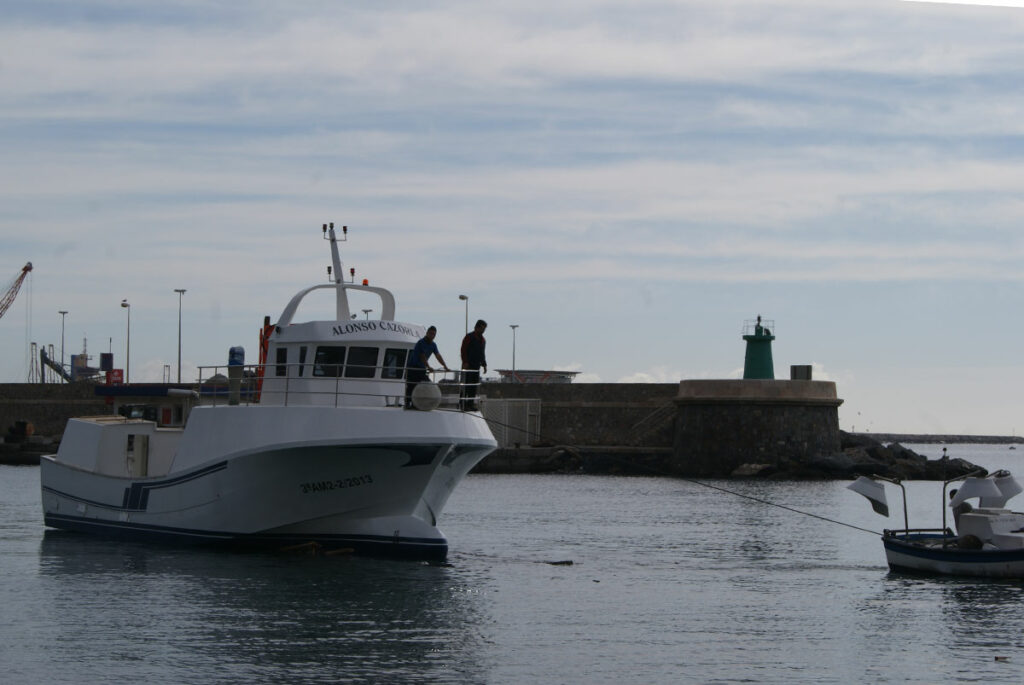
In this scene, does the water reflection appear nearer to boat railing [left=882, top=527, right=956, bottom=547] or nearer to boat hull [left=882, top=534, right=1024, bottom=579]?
boat hull [left=882, top=534, right=1024, bottom=579]

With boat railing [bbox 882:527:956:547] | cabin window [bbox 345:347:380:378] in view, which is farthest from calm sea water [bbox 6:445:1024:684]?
cabin window [bbox 345:347:380:378]

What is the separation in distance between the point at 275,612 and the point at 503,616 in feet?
10.5

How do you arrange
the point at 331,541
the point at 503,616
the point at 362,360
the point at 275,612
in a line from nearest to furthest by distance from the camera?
the point at 275,612 < the point at 503,616 < the point at 331,541 < the point at 362,360

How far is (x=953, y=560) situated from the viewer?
23188 mm

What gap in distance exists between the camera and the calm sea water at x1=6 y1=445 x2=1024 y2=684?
603 inches

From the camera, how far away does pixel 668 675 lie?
15219mm

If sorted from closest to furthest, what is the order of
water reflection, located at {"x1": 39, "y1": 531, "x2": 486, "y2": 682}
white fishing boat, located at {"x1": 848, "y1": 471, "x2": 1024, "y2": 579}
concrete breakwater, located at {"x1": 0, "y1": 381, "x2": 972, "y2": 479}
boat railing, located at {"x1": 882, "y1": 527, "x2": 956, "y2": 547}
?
water reflection, located at {"x1": 39, "y1": 531, "x2": 486, "y2": 682} → white fishing boat, located at {"x1": 848, "y1": 471, "x2": 1024, "y2": 579} → boat railing, located at {"x1": 882, "y1": 527, "x2": 956, "y2": 547} → concrete breakwater, located at {"x1": 0, "y1": 381, "x2": 972, "y2": 479}

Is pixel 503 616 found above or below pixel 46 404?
below

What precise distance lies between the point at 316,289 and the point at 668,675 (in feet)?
40.6

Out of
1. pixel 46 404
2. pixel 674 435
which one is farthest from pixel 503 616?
pixel 46 404

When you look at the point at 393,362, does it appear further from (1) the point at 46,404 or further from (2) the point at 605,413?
(1) the point at 46,404

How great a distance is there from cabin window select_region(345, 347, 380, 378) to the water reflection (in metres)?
3.31

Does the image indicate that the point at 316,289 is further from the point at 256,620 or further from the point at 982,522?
the point at 982,522

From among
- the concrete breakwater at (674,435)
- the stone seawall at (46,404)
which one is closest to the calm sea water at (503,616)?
the concrete breakwater at (674,435)
